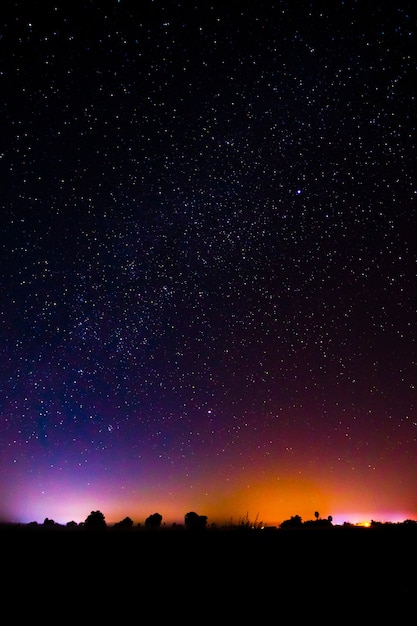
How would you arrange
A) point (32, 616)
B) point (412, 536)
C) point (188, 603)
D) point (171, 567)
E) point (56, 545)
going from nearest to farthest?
point (32, 616) → point (188, 603) → point (171, 567) → point (56, 545) → point (412, 536)

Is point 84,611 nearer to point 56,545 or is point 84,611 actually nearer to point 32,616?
point 32,616

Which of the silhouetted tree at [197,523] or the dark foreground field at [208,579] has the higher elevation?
the dark foreground field at [208,579]

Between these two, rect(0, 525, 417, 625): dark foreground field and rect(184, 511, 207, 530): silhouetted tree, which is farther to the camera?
rect(184, 511, 207, 530): silhouetted tree

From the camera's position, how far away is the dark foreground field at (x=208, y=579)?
3.23 meters

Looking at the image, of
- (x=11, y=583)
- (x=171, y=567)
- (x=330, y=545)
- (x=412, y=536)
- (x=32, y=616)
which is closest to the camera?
(x=32, y=616)

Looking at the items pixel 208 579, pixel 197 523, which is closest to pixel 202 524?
pixel 197 523

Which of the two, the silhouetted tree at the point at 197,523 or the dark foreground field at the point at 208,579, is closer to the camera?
the dark foreground field at the point at 208,579

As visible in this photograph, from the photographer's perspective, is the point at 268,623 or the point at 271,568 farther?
the point at 271,568

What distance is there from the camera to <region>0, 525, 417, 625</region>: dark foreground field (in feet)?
10.6

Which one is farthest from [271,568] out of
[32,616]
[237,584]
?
[32,616]

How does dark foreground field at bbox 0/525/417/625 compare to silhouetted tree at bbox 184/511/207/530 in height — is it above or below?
above

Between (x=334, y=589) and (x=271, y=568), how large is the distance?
2.49ft

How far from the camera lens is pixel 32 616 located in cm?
306

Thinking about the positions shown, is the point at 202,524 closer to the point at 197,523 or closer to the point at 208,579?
the point at 197,523
